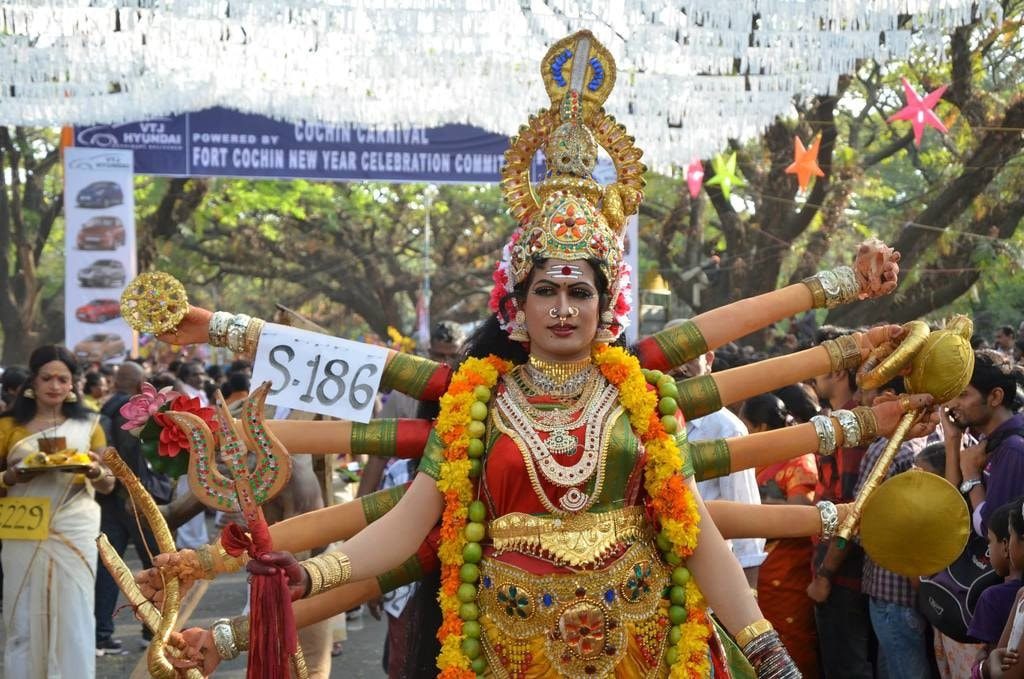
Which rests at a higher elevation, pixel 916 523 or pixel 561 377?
pixel 561 377

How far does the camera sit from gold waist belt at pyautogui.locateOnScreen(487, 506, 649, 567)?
12.1 feet

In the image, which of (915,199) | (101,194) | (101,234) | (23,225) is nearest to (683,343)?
(101,234)

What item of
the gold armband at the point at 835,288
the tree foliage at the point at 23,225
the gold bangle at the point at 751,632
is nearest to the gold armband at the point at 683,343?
the gold armband at the point at 835,288

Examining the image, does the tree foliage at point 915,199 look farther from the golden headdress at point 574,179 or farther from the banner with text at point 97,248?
the golden headdress at point 574,179

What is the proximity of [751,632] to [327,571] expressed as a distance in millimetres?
1167

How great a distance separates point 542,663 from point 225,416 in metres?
1.16

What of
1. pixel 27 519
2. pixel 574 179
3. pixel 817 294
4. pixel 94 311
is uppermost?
pixel 574 179

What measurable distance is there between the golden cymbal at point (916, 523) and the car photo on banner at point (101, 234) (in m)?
10.4

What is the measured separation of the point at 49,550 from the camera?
258 inches

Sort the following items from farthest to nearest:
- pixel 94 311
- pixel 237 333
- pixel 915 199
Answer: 1. pixel 915 199
2. pixel 94 311
3. pixel 237 333

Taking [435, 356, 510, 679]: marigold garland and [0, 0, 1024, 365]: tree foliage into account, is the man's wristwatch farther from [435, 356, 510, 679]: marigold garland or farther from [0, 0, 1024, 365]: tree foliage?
[0, 0, 1024, 365]: tree foliage

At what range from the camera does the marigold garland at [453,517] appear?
3751mm

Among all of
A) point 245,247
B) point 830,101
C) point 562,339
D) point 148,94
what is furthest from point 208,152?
point 245,247

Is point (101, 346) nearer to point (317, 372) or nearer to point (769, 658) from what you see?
point (317, 372)
